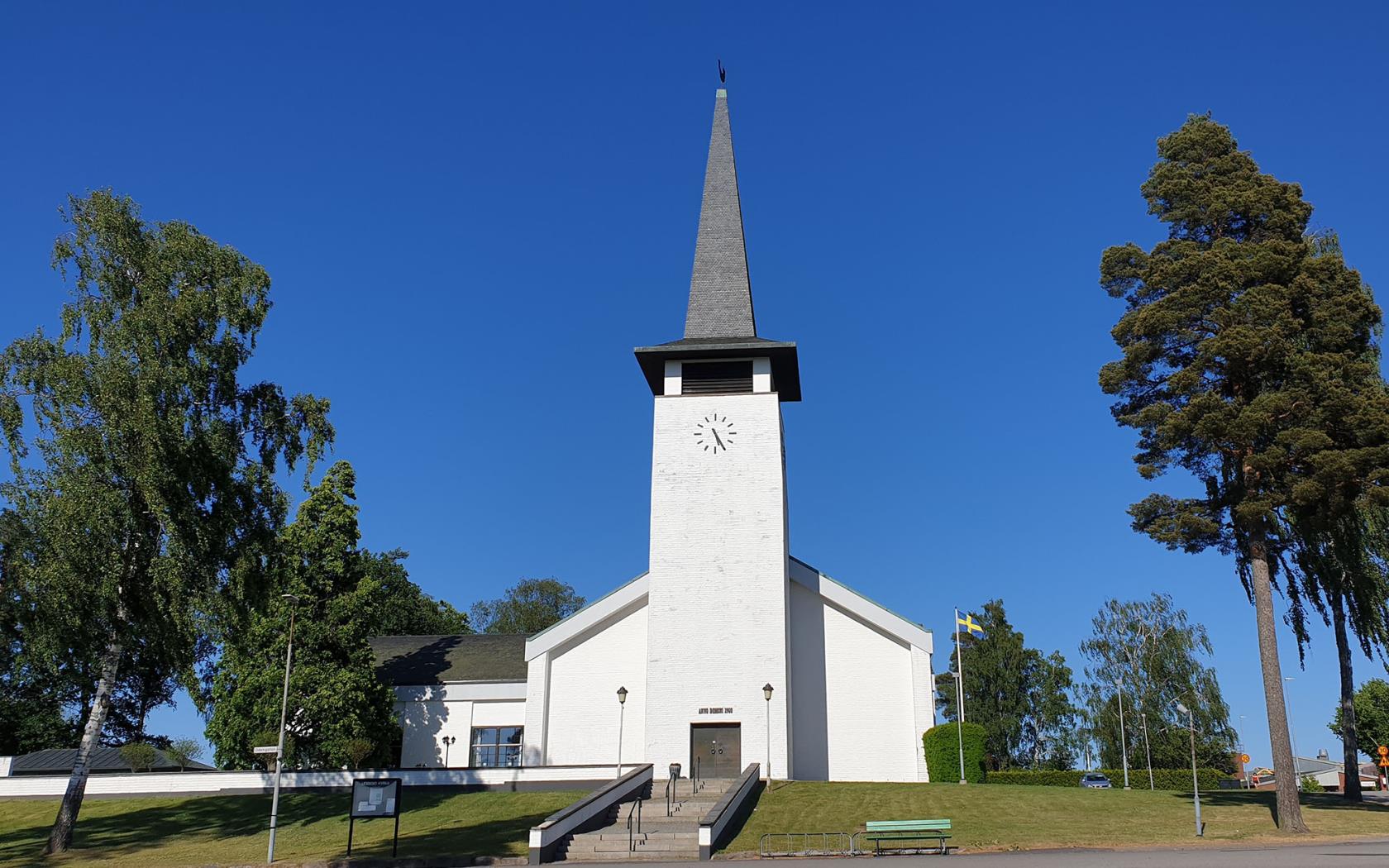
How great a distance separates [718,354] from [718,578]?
7.49 meters

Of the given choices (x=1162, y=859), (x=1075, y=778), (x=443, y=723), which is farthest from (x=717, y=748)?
(x=1075, y=778)

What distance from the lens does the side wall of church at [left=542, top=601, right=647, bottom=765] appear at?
32625 millimetres

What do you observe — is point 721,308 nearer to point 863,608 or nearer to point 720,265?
point 720,265

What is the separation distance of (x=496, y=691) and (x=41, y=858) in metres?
15.3

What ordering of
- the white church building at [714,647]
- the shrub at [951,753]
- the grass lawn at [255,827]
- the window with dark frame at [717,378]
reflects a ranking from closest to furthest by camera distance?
the grass lawn at [255,827] → the white church building at [714,647] → the shrub at [951,753] → the window with dark frame at [717,378]

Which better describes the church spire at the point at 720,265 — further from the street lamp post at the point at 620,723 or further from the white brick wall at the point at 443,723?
the white brick wall at the point at 443,723

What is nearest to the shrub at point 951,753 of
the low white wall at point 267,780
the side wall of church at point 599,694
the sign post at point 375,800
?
the side wall of church at point 599,694

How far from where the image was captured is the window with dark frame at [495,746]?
34.4 m

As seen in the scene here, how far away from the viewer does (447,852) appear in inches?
Result: 800

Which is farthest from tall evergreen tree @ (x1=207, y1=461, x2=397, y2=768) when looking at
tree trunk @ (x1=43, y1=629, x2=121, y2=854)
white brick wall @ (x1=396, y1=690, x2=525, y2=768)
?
tree trunk @ (x1=43, y1=629, x2=121, y2=854)

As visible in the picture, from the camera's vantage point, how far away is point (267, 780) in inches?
1158

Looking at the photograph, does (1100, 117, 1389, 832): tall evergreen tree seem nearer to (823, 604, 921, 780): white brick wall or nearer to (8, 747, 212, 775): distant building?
(823, 604, 921, 780): white brick wall

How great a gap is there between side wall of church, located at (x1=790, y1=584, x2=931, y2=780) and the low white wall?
7641 mm

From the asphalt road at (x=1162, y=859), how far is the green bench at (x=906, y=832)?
1.81 ft
